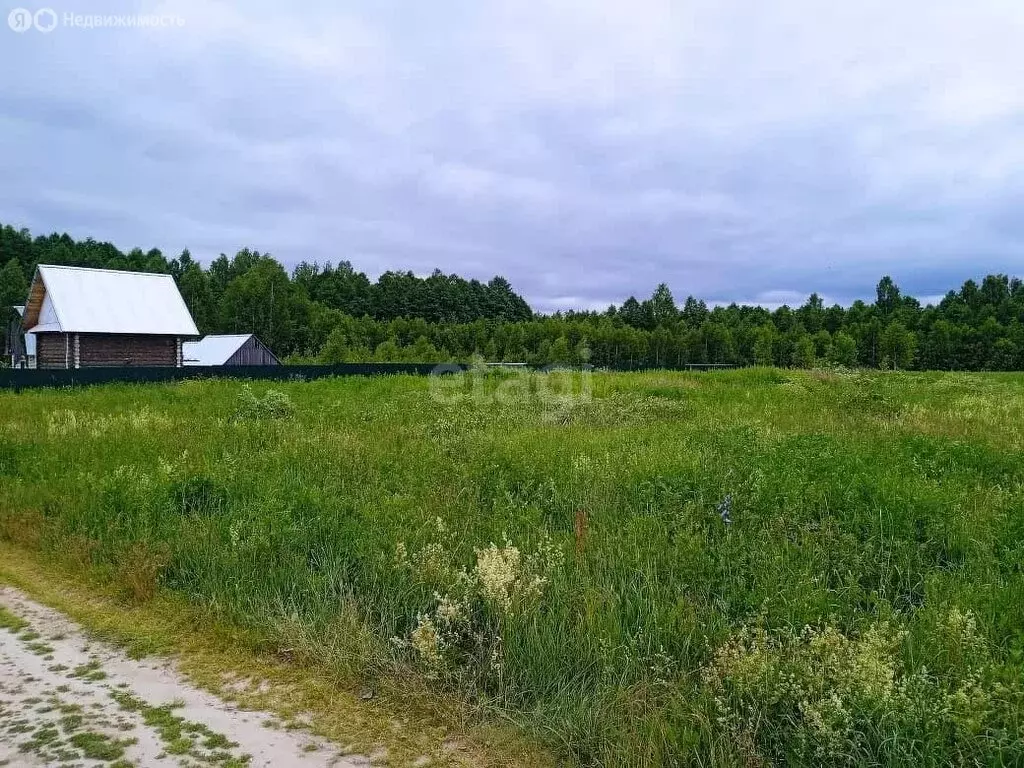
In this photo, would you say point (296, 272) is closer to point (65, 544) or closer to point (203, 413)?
point (203, 413)

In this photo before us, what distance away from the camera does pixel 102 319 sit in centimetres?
3041

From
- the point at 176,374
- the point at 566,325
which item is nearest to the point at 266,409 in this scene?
the point at 176,374

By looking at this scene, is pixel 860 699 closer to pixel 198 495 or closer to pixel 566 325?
pixel 198 495

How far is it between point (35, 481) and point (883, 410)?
582 inches

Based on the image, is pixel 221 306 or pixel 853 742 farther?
pixel 221 306

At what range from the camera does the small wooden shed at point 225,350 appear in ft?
138

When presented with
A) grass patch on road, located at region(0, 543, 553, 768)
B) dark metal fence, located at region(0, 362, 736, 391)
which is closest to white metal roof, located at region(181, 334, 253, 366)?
dark metal fence, located at region(0, 362, 736, 391)

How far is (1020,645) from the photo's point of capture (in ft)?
11.0

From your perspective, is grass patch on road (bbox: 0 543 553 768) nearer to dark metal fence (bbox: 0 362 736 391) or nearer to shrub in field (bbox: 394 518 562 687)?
shrub in field (bbox: 394 518 562 687)

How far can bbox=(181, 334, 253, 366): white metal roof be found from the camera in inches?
1655

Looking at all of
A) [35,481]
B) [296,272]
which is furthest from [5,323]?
[35,481]

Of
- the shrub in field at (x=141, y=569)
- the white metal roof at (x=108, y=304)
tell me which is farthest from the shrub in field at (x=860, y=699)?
the white metal roof at (x=108, y=304)

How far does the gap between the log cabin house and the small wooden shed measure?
875 centimetres

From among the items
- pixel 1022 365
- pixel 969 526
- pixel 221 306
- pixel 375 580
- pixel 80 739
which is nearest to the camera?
pixel 80 739
